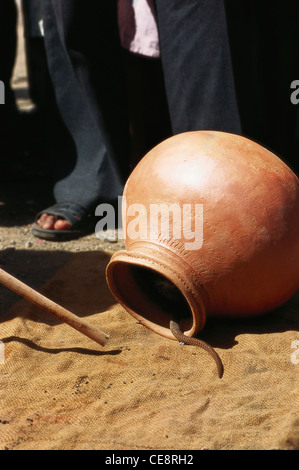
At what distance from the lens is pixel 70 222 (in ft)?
12.1

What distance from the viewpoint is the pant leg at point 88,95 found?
3.46 m

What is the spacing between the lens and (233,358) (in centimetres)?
233

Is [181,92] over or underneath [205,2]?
underneath

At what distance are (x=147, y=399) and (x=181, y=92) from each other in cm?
191

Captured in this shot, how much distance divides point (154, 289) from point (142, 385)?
2.25 feet

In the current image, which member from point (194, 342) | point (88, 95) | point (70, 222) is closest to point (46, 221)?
point (70, 222)

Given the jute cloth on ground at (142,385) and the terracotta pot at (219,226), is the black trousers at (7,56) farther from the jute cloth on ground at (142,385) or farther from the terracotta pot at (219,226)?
the terracotta pot at (219,226)

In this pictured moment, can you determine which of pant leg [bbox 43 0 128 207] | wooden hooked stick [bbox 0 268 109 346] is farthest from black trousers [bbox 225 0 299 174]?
wooden hooked stick [bbox 0 268 109 346]

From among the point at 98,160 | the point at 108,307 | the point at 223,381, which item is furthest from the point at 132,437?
the point at 98,160

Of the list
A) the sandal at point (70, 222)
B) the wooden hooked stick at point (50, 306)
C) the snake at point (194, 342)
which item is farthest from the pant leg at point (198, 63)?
the wooden hooked stick at point (50, 306)

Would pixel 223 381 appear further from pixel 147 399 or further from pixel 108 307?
pixel 108 307

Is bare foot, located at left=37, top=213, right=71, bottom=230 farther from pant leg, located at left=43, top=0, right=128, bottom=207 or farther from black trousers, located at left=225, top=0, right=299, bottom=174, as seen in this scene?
black trousers, located at left=225, top=0, right=299, bottom=174

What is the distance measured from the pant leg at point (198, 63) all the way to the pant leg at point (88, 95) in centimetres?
34
